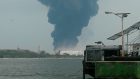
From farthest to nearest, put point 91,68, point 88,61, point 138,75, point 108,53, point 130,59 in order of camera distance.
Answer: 1. point 108,53
2. point 88,61
3. point 91,68
4. point 130,59
5. point 138,75

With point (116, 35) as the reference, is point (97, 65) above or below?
below

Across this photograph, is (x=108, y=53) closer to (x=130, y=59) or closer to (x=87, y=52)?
(x=87, y=52)

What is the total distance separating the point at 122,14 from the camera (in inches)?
3445

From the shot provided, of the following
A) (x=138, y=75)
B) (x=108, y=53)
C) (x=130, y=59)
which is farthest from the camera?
(x=108, y=53)

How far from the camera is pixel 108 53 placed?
9812 centimetres

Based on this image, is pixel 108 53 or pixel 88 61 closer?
pixel 88 61

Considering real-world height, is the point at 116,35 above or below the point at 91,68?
above

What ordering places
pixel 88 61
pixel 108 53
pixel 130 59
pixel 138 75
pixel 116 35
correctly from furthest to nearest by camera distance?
pixel 116 35, pixel 108 53, pixel 88 61, pixel 130 59, pixel 138 75

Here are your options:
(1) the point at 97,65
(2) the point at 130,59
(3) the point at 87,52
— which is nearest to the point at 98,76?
(1) the point at 97,65

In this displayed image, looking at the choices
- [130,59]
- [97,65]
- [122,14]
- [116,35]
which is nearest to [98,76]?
[97,65]

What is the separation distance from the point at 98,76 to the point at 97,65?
170 cm

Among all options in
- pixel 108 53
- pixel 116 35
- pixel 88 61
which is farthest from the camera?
pixel 116 35

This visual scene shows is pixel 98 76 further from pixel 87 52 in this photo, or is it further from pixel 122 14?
pixel 87 52

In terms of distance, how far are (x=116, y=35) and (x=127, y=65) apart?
122 ft
